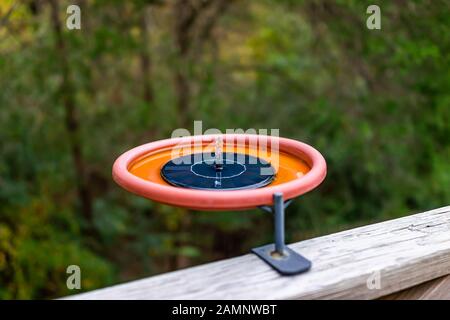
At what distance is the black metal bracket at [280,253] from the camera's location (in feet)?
3.18

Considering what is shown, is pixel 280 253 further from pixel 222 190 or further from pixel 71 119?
pixel 71 119

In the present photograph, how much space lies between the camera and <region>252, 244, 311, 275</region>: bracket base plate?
96cm

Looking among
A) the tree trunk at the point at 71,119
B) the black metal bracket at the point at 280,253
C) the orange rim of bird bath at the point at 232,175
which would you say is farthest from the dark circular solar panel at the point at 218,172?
the tree trunk at the point at 71,119

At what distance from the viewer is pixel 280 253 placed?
102 centimetres

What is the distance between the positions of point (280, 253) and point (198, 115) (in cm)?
398

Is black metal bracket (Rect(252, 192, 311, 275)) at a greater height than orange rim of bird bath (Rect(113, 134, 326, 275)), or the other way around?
orange rim of bird bath (Rect(113, 134, 326, 275))

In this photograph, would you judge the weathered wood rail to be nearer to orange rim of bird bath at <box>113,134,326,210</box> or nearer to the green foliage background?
orange rim of bird bath at <box>113,134,326,210</box>

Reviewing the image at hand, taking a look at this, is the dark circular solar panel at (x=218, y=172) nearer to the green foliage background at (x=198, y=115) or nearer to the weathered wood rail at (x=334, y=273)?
the weathered wood rail at (x=334, y=273)

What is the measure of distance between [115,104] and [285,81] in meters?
1.91

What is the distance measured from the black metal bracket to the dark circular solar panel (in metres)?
0.19

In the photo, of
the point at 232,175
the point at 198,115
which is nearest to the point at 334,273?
the point at 232,175

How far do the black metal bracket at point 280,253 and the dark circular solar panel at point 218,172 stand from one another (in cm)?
19

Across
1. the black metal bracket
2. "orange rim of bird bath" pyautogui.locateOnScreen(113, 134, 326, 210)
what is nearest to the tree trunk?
"orange rim of bird bath" pyautogui.locateOnScreen(113, 134, 326, 210)
